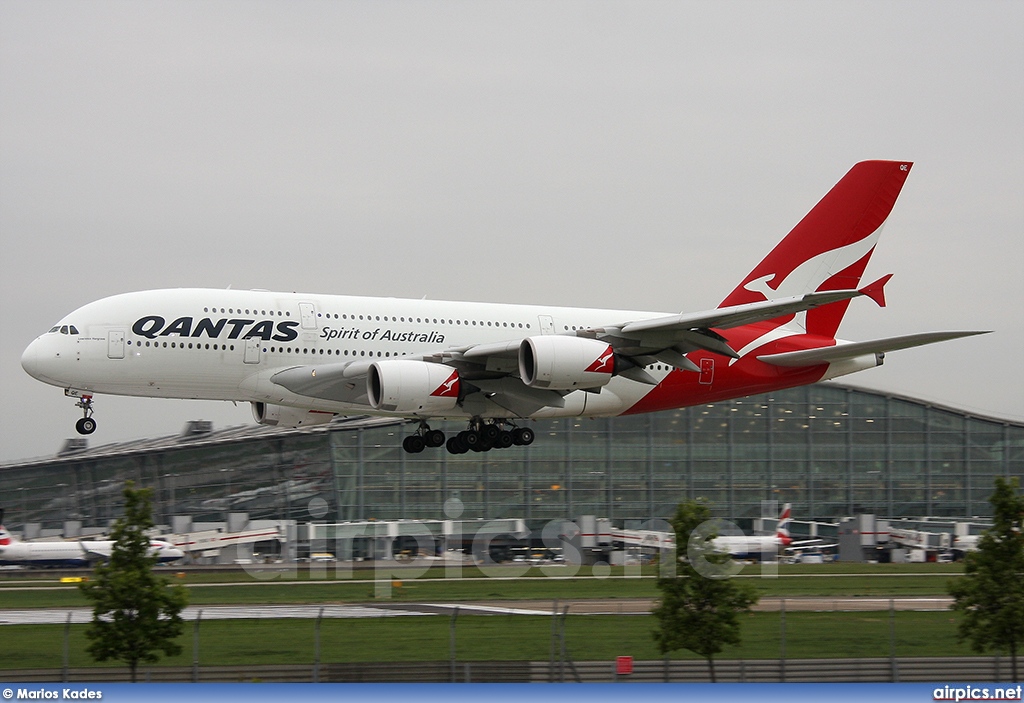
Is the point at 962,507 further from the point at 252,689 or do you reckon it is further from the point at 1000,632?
the point at 252,689

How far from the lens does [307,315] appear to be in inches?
1513

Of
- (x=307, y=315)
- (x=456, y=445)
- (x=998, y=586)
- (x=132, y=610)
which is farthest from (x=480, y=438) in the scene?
(x=998, y=586)

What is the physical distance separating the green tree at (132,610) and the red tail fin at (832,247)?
23.5m

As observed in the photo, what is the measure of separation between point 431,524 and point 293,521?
8769 millimetres

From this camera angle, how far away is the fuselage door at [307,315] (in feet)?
126

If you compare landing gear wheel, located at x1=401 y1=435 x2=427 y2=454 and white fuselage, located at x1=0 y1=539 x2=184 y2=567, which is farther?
white fuselage, located at x1=0 y1=539 x2=184 y2=567

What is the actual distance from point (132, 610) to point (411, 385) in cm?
1143

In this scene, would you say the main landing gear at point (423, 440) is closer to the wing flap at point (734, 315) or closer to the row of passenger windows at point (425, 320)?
the row of passenger windows at point (425, 320)

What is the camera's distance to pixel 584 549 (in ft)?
201

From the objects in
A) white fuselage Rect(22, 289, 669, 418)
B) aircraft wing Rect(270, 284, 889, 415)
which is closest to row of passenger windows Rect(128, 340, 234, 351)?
white fuselage Rect(22, 289, 669, 418)

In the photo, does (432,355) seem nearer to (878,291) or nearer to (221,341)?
(221,341)

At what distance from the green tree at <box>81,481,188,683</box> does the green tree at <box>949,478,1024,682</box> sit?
1989 cm

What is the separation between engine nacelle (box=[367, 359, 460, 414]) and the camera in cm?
3703

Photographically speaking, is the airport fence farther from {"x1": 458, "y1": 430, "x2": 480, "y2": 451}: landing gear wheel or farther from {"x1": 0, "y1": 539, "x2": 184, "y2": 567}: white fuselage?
{"x1": 0, "y1": 539, "x2": 184, "y2": 567}: white fuselage
